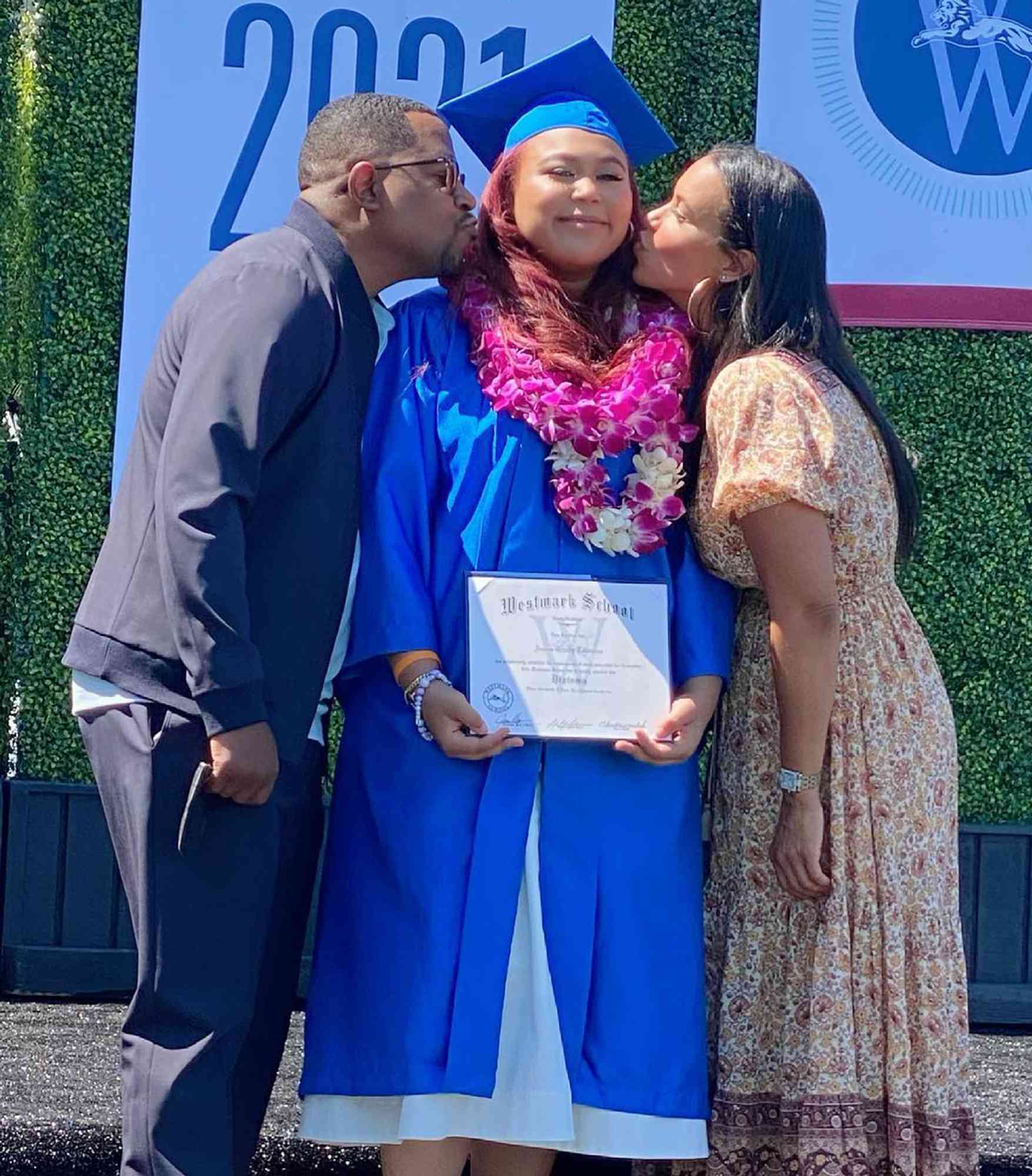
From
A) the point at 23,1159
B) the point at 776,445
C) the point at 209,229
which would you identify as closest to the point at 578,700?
the point at 776,445

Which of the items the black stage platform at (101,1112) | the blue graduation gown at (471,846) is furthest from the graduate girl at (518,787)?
the black stage platform at (101,1112)

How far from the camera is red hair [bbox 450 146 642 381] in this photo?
113 inches

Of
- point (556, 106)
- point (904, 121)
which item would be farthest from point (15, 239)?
point (904, 121)

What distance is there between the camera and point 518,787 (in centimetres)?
277

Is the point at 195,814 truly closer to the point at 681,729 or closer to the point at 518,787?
the point at 518,787

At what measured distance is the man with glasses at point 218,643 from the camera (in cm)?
253

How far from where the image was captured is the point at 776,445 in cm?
278

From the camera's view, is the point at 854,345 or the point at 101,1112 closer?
the point at 101,1112

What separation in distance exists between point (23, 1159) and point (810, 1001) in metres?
1.81

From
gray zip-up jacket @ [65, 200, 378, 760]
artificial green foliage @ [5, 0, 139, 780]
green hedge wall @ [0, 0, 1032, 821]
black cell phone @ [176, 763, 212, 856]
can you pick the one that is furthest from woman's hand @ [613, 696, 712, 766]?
artificial green foliage @ [5, 0, 139, 780]

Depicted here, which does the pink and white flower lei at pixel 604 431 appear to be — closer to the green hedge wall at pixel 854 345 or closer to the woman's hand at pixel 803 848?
the woman's hand at pixel 803 848

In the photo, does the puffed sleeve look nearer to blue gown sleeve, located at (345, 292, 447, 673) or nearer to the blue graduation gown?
the blue graduation gown

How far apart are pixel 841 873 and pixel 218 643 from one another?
1.13 metres

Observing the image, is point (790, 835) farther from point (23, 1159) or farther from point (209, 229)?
point (209, 229)
